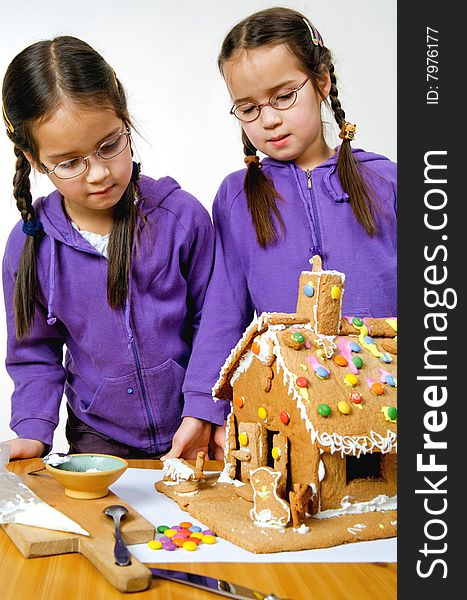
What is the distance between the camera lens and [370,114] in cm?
314

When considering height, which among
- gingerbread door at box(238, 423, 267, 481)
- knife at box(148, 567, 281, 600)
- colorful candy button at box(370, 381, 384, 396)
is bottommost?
knife at box(148, 567, 281, 600)

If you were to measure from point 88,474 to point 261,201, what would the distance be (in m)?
0.70

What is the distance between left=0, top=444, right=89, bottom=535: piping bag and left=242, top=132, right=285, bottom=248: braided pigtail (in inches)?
26.9

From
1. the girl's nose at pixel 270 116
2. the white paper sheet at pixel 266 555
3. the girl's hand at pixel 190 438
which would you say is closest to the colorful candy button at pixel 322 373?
the white paper sheet at pixel 266 555

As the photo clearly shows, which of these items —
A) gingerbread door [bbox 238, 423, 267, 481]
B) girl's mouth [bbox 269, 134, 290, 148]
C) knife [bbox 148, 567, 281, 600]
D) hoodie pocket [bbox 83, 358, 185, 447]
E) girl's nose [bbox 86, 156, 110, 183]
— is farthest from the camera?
hoodie pocket [bbox 83, 358, 185, 447]

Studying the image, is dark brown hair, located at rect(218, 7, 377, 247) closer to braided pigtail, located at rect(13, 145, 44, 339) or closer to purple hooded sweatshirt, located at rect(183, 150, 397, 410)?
purple hooded sweatshirt, located at rect(183, 150, 397, 410)

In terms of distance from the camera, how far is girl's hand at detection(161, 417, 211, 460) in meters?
1.61

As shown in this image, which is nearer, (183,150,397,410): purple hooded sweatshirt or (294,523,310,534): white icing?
(294,523,310,534): white icing

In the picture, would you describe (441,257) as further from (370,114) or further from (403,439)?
(370,114)

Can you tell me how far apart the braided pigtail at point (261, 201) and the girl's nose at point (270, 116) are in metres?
0.14

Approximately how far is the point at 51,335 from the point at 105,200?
1.18 ft

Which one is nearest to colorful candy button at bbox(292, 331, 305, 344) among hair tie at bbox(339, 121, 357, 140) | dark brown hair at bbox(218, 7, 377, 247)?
dark brown hair at bbox(218, 7, 377, 247)

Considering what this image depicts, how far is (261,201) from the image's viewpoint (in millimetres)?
1724

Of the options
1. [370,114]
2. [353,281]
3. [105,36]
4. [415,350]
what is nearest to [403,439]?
[415,350]
